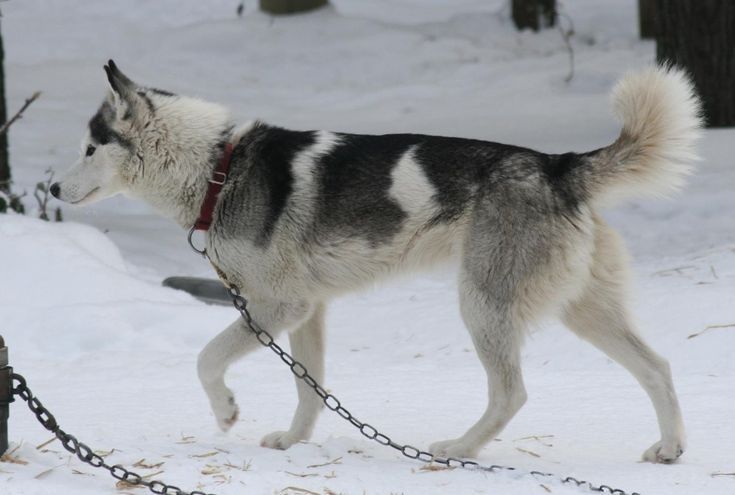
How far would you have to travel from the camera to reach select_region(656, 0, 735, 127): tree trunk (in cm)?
980

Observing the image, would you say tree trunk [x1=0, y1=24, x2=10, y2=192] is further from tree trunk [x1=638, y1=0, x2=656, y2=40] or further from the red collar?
tree trunk [x1=638, y1=0, x2=656, y2=40]

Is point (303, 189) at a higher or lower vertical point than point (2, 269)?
higher

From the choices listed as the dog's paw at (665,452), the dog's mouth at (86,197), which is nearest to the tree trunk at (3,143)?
the dog's mouth at (86,197)

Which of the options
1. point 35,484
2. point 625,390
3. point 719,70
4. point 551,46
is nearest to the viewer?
point 35,484

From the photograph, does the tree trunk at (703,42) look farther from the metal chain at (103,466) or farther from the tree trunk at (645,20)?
the metal chain at (103,466)

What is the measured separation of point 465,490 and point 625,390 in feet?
5.58

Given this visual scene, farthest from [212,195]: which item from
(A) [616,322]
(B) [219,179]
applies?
(A) [616,322]

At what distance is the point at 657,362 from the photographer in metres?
4.34

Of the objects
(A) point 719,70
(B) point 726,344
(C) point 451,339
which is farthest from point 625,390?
(A) point 719,70

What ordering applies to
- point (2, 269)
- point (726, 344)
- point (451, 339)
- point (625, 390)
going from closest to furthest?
point (625, 390), point (726, 344), point (451, 339), point (2, 269)

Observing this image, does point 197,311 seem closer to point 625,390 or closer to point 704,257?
point 625,390

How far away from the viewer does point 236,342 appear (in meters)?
4.43

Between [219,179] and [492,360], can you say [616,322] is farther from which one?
[219,179]

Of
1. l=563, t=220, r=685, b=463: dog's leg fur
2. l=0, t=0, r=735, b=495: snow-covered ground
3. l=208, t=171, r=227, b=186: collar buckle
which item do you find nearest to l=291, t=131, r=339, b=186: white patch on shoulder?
l=208, t=171, r=227, b=186: collar buckle
